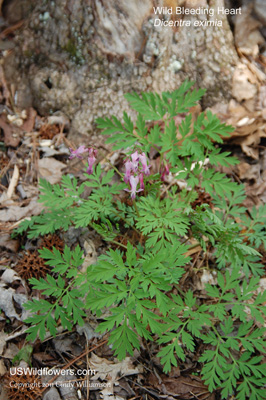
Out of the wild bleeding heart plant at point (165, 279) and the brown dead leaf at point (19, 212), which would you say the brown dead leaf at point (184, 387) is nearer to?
the wild bleeding heart plant at point (165, 279)

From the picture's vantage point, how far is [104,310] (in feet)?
8.61

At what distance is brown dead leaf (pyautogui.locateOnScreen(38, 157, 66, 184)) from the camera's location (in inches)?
133

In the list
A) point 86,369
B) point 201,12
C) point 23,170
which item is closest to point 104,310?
point 86,369

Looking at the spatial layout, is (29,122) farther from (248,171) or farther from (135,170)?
(248,171)

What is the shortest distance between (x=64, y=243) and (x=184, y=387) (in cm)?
150

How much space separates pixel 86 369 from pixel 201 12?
11.3ft

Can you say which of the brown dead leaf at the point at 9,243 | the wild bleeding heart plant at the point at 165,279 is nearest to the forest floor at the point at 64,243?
the brown dead leaf at the point at 9,243

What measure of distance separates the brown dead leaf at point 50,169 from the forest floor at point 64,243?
0.01 m

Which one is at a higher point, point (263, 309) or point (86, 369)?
point (263, 309)

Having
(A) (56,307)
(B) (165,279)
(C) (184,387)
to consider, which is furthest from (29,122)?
(C) (184,387)

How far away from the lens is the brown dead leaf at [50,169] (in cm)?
337

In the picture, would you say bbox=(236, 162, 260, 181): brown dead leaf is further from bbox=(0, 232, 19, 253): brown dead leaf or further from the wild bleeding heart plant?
bbox=(0, 232, 19, 253): brown dead leaf

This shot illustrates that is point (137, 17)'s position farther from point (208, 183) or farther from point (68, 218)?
point (68, 218)

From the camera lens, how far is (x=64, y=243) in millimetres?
2896
